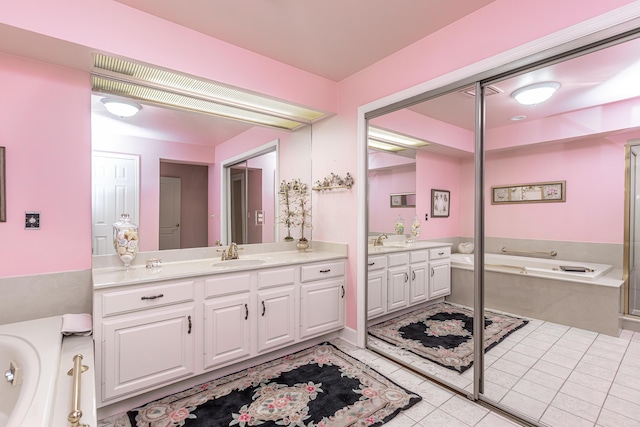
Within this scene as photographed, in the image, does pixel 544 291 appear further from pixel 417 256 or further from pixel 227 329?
pixel 227 329

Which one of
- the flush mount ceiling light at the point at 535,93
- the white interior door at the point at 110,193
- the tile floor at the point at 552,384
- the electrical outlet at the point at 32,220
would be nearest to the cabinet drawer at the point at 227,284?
the white interior door at the point at 110,193

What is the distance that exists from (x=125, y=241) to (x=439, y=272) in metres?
2.52

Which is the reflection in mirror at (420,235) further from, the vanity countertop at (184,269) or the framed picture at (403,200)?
the vanity countertop at (184,269)

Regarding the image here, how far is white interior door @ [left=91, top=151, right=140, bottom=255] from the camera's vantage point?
2191 millimetres

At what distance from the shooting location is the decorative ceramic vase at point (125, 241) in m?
2.21

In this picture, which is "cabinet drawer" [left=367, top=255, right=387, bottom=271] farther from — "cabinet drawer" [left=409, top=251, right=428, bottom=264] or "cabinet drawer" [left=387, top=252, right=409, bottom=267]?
"cabinet drawer" [left=409, top=251, right=428, bottom=264]

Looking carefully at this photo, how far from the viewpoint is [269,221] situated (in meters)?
3.24

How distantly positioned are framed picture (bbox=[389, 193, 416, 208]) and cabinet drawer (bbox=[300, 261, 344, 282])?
77 centimetres

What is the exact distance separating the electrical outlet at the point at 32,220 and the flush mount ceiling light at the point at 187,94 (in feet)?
3.18

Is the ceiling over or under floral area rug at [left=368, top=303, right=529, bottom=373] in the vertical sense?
over

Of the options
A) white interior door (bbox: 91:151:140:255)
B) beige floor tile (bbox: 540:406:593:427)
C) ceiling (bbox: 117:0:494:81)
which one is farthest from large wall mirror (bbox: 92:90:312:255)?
beige floor tile (bbox: 540:406:593:427)

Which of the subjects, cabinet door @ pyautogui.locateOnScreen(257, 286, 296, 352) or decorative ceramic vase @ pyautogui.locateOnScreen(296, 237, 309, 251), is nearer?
cabinet door @ pyautogui.locateOnScreen(257, 286, 296, 352)

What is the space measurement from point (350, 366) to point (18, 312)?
2.32 metres

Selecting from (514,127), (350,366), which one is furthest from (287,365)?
(514,127)
